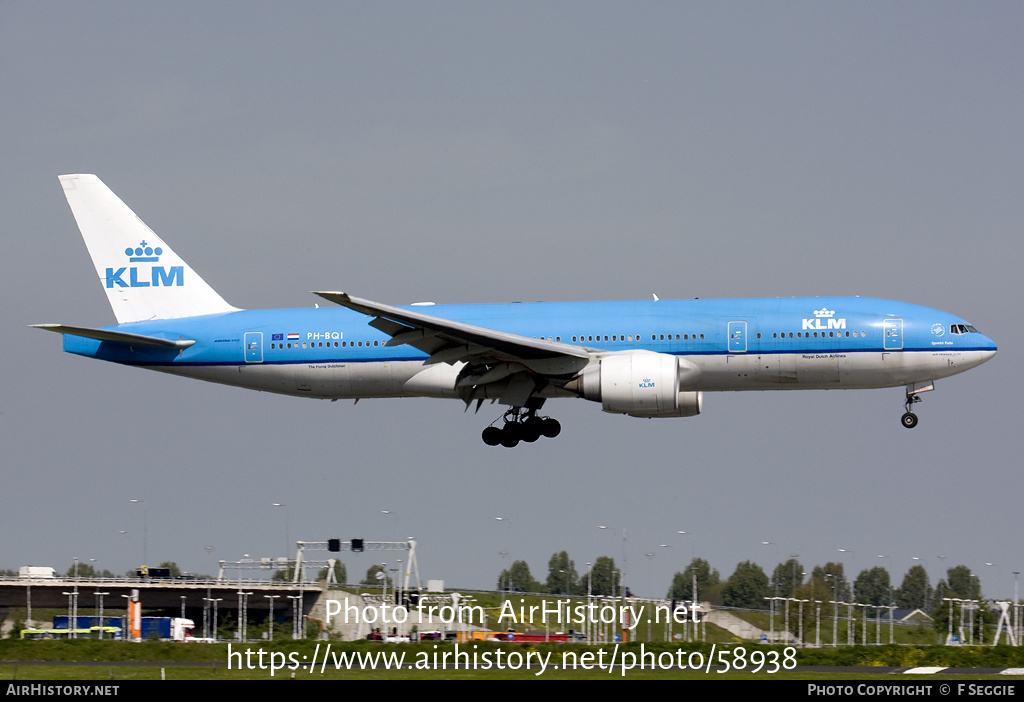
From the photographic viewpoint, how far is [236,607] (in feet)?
229

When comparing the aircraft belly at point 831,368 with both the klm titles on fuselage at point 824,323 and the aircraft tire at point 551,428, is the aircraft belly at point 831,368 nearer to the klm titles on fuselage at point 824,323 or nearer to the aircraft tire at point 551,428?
the klm titles on fuselage at point 824,323

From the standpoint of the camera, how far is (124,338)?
1577 inches

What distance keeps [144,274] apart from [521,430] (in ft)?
50.0

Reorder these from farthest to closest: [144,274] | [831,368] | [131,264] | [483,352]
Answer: [131,264] < [144,274] < [483,352] < [831,368]

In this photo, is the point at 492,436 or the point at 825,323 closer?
the point at 825,323

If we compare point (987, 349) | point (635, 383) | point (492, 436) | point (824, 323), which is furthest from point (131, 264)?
point (987, 349)

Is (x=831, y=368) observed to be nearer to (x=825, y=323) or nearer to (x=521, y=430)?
(x=825, y=323)

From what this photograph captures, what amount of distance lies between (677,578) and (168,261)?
5647 cm

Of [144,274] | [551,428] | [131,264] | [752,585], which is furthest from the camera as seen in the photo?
[752,585]

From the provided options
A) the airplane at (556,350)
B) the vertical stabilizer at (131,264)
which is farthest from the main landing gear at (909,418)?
the vertical stabilizer at (131,264)

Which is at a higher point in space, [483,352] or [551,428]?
[483,352]

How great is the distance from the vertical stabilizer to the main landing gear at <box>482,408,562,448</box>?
10.7 meters

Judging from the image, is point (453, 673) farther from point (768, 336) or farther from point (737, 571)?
point (737, 571)
